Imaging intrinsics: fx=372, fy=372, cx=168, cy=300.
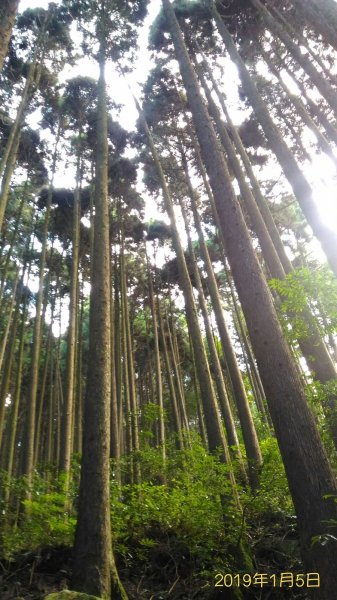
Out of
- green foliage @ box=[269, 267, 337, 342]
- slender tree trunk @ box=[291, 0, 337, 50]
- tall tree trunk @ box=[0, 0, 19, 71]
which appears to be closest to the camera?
slender tree trunk @ box=[291, 0, 337, 50]

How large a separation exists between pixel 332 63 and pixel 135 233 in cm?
952

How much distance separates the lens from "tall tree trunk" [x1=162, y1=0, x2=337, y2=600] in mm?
3301

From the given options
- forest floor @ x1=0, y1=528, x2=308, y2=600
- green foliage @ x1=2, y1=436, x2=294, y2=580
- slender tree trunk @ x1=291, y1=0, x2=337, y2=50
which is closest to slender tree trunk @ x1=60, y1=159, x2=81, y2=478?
green foliage @ x1=2, y1=436, x2=294, y2=580

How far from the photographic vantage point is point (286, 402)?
3.92 m

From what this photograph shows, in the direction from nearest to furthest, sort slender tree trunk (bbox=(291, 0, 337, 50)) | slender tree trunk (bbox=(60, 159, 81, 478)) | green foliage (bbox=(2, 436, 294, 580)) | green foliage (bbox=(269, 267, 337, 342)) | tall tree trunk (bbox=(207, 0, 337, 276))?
green foliage (bbox=(2, 436, 294, 580)) < slender tree trunk (bbox=(291, 0, 337, 50)) < green foliage (bbox=(269, 267, 337, 342)) < tall tree trunk (bbox=(207, 0, 337, 276)) < slender tree trunk (bbox=(60, 159, 81, 478))

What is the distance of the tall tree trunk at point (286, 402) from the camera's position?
3.30 m

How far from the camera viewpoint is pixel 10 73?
12.9 metres

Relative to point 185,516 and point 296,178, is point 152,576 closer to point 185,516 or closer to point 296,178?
point 185,516

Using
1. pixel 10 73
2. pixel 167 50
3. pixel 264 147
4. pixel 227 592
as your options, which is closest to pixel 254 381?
pixel 264 147

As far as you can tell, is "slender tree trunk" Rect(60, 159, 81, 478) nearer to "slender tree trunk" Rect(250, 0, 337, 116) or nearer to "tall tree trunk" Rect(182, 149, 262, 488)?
"tall tree trunk" Rect(182, 149, 262, 488)

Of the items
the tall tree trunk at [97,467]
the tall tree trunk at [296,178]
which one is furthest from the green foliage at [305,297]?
the tall tree trunk at [97,467]
